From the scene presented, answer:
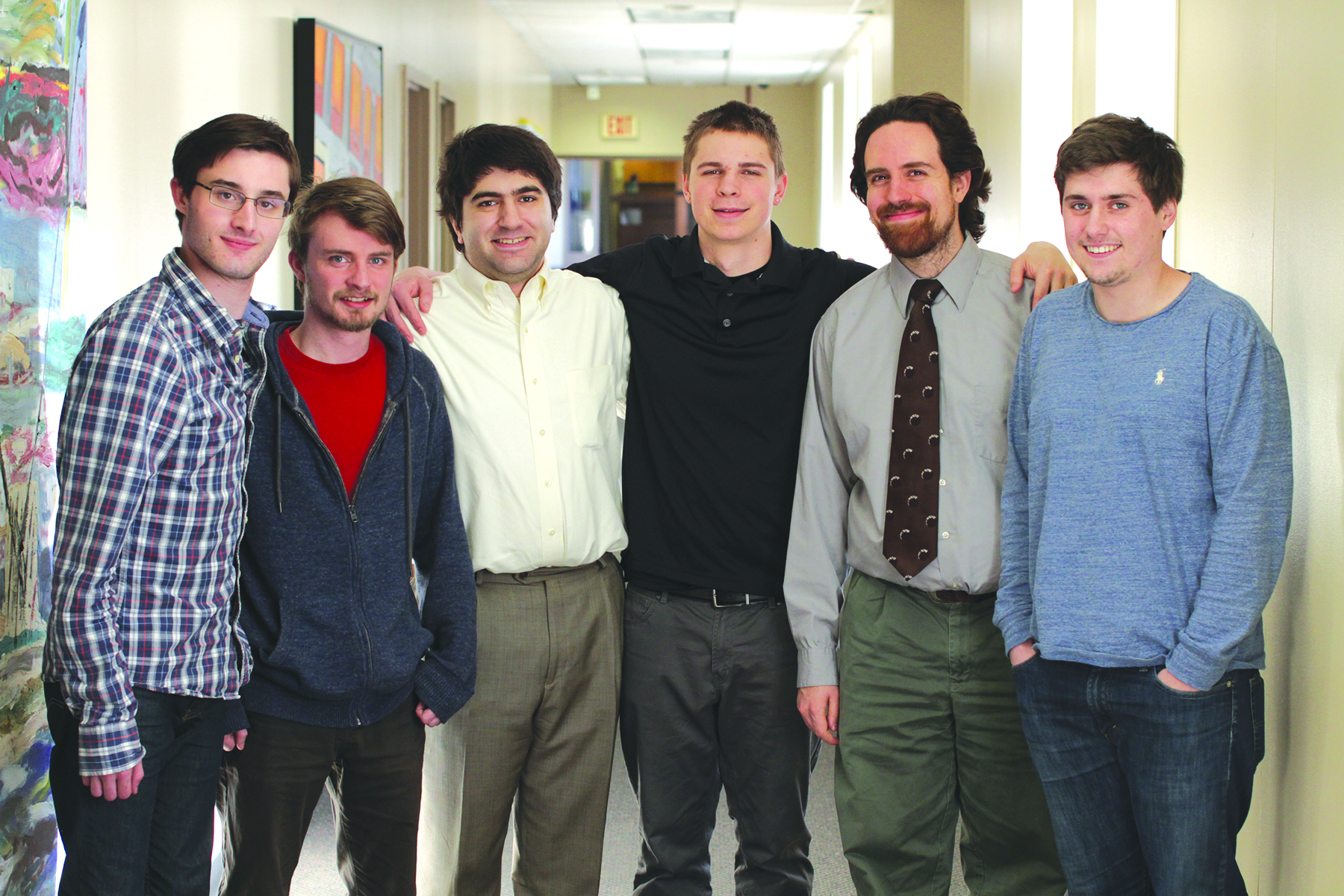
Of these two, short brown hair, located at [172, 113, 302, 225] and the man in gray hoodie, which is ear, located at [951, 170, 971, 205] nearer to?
the man in gray hoodie

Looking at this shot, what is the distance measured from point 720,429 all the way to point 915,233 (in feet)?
1.69

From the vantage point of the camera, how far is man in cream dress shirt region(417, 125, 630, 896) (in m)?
2.07

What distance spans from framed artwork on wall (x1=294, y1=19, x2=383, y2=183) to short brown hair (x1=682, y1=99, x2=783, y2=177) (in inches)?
66.5

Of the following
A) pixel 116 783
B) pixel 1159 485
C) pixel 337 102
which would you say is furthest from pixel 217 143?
pixel 337 102

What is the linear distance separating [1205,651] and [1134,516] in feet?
0.70

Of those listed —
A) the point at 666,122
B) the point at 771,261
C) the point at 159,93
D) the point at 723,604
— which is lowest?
the point at 723,604

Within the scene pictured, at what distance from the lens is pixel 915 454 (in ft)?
6.42

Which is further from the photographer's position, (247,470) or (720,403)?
(720,403)

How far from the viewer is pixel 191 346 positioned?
164 cm

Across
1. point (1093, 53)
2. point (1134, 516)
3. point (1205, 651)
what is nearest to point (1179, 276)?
point (1134, 516)

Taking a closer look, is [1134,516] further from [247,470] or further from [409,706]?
[247,470]

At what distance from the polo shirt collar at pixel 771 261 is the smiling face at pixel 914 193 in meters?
0.21

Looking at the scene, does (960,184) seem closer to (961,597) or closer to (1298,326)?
(1298,326)

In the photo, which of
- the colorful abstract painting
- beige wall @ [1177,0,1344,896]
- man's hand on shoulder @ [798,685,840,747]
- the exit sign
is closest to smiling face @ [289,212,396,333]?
the colorful abstract painting
